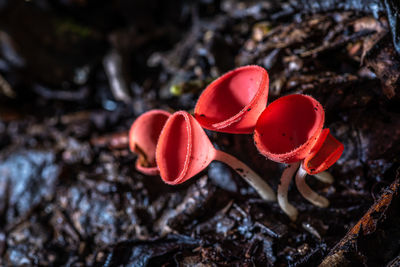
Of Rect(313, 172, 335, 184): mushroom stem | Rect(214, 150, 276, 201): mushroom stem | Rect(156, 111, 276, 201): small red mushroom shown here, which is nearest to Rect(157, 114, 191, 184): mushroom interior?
Rect(156, 111, 276, 201): small red mushroom

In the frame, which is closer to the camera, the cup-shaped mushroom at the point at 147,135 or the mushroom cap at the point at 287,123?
the mushroom cap at the point at 287,123

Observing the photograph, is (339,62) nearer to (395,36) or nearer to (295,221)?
(395,36)

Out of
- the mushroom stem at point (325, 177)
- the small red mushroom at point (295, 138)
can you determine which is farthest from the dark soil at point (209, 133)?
the small red mushroom at point (295, 138)

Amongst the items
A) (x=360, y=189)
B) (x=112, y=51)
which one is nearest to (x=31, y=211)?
(x=112, y=51)

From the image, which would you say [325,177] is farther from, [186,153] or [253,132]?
[186,153]

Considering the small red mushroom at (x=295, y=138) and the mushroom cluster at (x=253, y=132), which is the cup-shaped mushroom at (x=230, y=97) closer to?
the mushroom cluster at (x=253, y=132)
